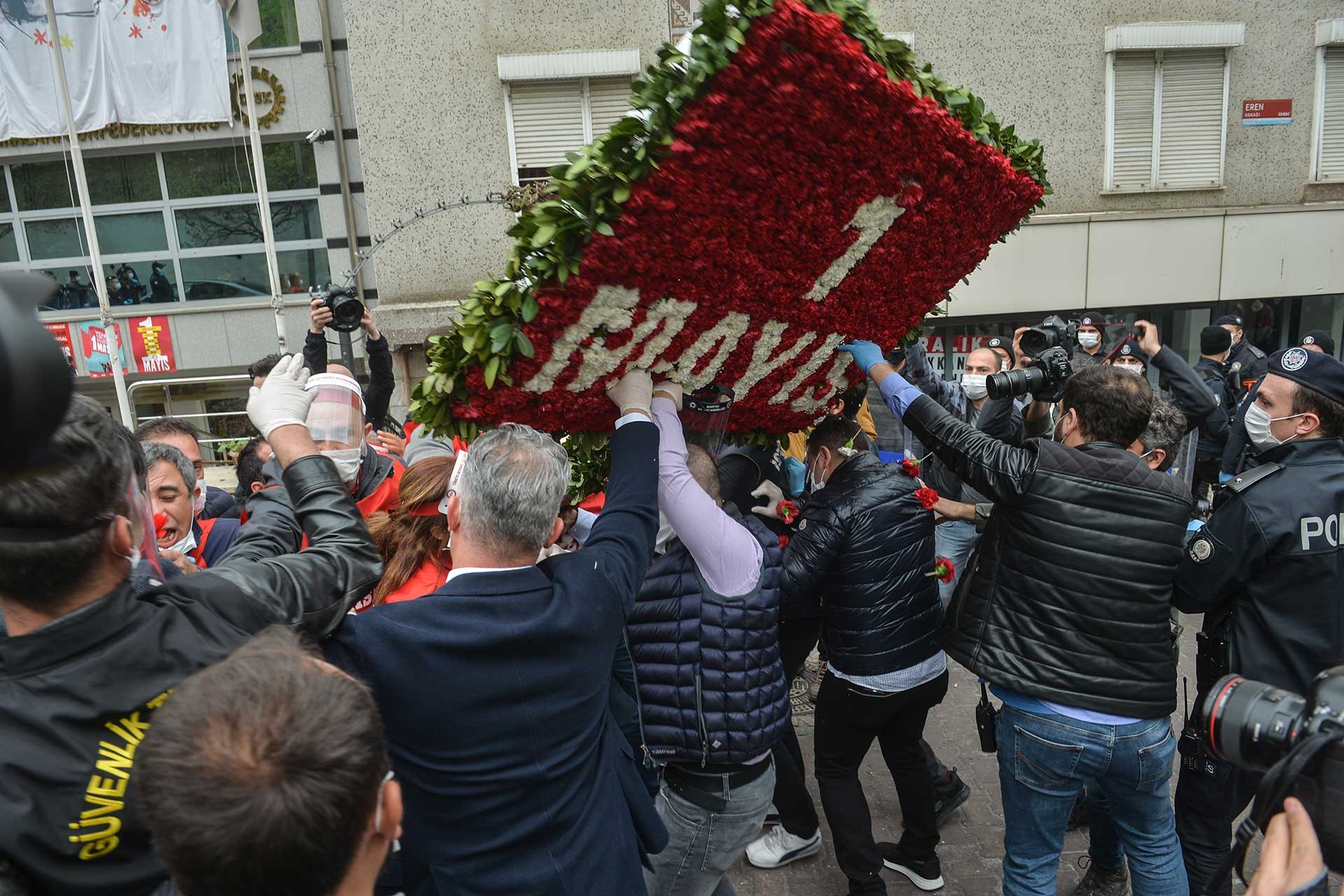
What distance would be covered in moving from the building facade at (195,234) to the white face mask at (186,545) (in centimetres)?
985

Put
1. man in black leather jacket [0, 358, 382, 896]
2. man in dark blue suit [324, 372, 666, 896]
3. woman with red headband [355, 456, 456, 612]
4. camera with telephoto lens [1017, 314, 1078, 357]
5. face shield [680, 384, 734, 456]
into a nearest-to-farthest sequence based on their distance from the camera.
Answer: man in black leather jacket [0, 358, 382, 896] → man in dark blue suit [324, 372, 666, 896] → woman with red headband [355, 456, 456, 612] → face shield [680, 384, 734, 456] → camera with telephoto lens [1017, 314, 1078, 357]

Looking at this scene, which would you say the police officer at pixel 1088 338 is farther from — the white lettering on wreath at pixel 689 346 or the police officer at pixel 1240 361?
the white lettering on wreath at pixel 689 346

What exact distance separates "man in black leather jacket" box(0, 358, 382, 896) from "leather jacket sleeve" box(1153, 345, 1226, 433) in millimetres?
4912

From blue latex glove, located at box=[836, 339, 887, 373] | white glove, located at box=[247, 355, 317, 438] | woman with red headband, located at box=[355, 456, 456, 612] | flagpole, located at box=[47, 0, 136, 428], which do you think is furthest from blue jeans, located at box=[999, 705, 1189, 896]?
flagpole, located at box=[47, 0, 136, 428]

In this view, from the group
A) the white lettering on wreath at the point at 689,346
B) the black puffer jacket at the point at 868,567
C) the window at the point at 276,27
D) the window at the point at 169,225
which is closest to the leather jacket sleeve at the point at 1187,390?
the black puffer jacket at the point at 868,567

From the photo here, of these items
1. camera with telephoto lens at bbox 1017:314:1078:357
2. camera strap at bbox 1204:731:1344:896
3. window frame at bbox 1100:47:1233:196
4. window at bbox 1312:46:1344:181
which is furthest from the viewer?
window at bbox 1312:46:1344:181

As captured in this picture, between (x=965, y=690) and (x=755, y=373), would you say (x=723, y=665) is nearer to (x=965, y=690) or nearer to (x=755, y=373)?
(x=755, y=373)

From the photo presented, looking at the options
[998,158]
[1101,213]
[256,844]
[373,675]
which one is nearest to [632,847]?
[373,675]

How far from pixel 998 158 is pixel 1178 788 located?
2462 mm

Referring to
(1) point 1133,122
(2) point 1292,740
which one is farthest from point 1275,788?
(1) point 1133,122

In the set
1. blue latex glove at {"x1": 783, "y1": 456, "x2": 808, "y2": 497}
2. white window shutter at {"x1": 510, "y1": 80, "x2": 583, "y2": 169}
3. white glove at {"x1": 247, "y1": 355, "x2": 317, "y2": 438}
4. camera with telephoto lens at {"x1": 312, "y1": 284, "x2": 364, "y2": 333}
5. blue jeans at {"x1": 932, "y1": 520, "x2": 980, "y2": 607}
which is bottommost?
blue jeans at {"x1": 932, "y1": 520, "x2": 980, "y2": 607}

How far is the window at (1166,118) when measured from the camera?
37.8 feet

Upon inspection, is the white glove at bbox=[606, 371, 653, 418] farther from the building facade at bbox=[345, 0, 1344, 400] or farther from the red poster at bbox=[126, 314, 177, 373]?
the red poster at bbox=[126, 314, 177, 373]

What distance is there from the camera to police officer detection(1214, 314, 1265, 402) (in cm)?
725
